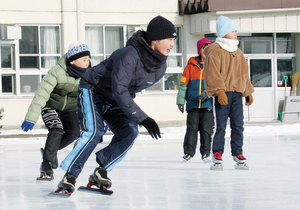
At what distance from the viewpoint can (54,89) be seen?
5.63 metres

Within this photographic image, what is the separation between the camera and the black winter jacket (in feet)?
13.9

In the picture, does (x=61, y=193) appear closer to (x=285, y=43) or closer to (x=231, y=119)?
(x=231, y=119)

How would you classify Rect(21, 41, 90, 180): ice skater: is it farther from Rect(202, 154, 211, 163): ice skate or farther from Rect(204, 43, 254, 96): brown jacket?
Rect(202, 154, 211, 163): ice skate

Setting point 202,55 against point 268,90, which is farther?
point 268,90

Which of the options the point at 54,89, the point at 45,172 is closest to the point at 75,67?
the point at 54,89

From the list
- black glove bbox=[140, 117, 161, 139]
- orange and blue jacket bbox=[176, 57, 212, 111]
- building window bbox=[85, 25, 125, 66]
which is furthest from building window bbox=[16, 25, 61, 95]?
black glove bbox=[140, 117, 161, 139]

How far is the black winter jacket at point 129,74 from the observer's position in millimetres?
4242

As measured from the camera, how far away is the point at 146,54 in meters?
4.34

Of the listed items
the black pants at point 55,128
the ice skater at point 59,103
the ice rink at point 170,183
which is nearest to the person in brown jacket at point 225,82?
the ice rink at point 170,183

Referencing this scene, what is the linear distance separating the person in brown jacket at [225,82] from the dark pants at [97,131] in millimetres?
1705

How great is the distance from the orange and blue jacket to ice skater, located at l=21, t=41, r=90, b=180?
1.85 meters

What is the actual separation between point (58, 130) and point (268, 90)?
461 inches

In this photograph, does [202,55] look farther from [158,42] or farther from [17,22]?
[17,22]

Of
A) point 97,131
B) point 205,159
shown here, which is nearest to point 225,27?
point 205,159
